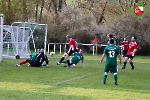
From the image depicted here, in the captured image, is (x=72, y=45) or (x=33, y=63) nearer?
(x=33, y=63)

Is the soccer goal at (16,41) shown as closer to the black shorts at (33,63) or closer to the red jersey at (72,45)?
the red jersey at (72,45)

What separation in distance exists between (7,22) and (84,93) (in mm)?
42618

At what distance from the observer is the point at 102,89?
47.4 feet

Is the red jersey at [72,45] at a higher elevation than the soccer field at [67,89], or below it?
higher

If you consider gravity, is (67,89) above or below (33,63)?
below

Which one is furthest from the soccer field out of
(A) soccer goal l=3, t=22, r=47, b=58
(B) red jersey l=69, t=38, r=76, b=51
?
(A) soccer goal l=3, t=22, r=47, b=58

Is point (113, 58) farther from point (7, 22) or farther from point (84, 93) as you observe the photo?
point (7, 22)

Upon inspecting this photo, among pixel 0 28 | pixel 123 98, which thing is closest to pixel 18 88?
pixel 123 98

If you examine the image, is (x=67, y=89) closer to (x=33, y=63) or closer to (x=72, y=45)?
(x=33, y=63)

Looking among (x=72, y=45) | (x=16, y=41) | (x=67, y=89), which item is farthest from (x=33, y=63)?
(x=67, y=89)

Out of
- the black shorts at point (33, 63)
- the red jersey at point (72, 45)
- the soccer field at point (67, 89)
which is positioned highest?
the red jersey at point (72, 45)

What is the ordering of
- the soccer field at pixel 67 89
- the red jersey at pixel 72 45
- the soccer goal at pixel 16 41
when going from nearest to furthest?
the soccer field at pixel 67 89, the red jersey at pixel 72 45, the soccer goal at pixel 16 41

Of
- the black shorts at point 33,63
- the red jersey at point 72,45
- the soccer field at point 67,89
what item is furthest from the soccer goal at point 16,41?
the soccer field at point 67,89

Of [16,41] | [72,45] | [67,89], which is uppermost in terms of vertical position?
[16,41]
